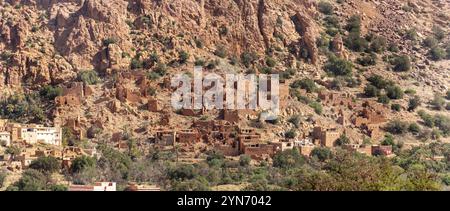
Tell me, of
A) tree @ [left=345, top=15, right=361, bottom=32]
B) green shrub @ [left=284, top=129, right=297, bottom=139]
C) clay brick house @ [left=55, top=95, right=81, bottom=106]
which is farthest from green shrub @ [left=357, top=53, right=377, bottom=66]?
clay brick house @ [left=55, top=95, right=81, bottom=106]

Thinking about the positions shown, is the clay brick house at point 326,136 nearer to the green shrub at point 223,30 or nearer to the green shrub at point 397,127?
the green shrub at point 397,127

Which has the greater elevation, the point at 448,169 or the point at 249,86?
the point at 249,86

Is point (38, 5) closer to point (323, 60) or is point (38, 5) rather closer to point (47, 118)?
point (47, 118)

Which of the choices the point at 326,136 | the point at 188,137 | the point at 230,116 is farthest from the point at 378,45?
the point at 188,137

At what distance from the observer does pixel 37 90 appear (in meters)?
50.4

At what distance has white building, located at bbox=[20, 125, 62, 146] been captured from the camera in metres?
45.5

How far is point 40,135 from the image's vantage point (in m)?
45.9

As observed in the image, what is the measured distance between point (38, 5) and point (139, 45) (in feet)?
20.1

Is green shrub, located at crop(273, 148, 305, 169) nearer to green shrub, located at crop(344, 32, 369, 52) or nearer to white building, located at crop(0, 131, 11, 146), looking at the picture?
white building, located at crop(0, 131, 11, 146)

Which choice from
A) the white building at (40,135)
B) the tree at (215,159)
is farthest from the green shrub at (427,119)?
the white building at (40,135)
